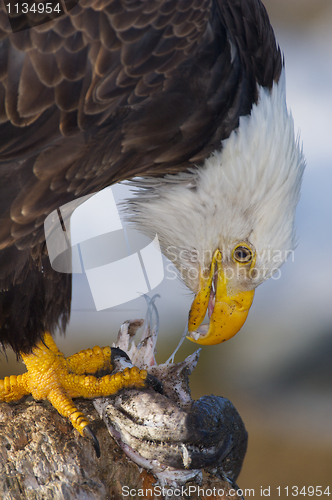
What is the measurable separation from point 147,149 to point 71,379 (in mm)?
652

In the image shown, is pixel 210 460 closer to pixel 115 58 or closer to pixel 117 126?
pixel 117 126

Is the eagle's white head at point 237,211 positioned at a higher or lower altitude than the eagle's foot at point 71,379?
higher

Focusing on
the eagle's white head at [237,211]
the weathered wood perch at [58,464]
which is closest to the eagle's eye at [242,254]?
the eagle's white head at [237,211]

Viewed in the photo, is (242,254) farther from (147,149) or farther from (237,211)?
(147,149)

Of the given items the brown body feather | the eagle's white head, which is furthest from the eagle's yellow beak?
the brown body feather

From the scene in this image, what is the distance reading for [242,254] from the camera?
1.20 m

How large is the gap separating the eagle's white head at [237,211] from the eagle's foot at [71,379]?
245mm

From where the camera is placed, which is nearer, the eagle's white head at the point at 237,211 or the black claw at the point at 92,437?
the black claw at the point at 92,437

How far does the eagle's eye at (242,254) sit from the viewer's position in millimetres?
1194

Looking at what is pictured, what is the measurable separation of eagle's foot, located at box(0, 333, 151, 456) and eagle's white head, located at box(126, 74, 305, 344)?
9.6 inches

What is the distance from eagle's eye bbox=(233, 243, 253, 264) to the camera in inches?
47.0

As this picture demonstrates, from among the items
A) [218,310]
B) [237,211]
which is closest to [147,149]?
[237,211]

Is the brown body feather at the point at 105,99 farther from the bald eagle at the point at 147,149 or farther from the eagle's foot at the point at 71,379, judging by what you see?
the eagle's foot at the point at 71,379

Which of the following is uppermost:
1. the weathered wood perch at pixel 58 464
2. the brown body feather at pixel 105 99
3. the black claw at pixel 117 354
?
the brown body feather at pixel 105 99
